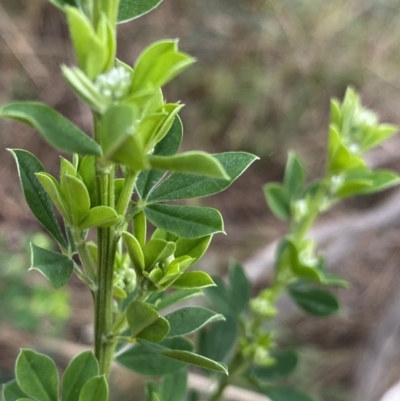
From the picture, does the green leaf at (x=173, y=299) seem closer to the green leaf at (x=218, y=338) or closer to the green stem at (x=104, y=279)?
the green stem at (x=104, y=279)

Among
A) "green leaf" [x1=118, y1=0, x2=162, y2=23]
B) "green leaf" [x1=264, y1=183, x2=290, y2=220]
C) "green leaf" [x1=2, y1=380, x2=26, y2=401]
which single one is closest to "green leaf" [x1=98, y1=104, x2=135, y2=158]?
"green leaf" [x1=118, y1=0, x2=162, y2=23]

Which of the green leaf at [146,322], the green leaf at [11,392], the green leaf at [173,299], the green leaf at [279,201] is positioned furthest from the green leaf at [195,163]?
the green leaf at [279,201]

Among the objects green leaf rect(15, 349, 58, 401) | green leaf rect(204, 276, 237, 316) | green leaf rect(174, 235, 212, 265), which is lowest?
green leaf rect(204, 276, 237, 316)

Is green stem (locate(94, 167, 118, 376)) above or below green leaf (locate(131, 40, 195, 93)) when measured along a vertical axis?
below

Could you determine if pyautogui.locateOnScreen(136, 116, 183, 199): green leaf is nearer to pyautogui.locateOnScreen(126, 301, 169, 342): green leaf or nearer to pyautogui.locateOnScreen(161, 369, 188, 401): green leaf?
pyautogui.locateOnScreen(126, 301, 169, 342): green leaf

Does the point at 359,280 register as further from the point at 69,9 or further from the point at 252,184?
the point at 69,9

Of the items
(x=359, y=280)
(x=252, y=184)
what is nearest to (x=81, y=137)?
(x=252, y=184)

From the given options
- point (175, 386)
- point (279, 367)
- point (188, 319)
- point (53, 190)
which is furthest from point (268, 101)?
point (53, 190)
